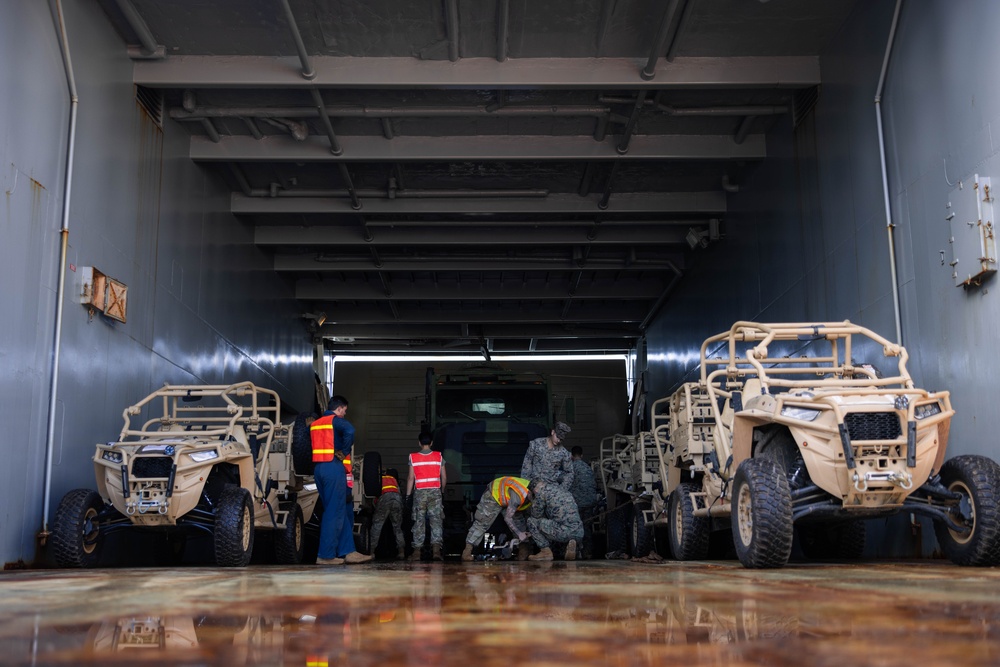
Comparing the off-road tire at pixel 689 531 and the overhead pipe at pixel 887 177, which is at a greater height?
the overhead pipe at pixel 887 177

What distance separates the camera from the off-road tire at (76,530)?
762 centimetres

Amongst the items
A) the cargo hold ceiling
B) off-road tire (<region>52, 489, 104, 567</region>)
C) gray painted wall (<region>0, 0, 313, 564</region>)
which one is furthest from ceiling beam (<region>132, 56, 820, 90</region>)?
off-road tire (<region>52, 489, 104, 567</region>)

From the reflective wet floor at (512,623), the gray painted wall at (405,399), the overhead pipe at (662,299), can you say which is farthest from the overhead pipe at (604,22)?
the gray painted wall at (405,399)

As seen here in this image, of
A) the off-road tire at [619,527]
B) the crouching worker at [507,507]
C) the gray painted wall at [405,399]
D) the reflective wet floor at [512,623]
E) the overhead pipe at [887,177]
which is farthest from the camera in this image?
the gray painted wall at [405,399]

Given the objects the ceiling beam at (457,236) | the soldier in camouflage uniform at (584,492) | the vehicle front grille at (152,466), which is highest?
the ceiling beam at (457,236)

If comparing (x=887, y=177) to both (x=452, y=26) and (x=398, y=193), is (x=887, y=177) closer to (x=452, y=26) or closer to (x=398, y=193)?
(x=452, y=26)

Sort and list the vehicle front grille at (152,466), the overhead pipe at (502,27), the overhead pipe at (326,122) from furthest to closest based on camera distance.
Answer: the overhead pipe at (326,122)
the overhead pipe at (502,27)
the vehicle front grille at (152,466)

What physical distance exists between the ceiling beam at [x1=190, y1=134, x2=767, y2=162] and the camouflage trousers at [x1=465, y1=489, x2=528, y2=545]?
4828mm

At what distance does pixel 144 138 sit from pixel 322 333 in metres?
11.4

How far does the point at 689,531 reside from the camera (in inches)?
338

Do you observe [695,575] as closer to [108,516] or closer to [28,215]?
[108,516]

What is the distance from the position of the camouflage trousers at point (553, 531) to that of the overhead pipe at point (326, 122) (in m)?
5.40

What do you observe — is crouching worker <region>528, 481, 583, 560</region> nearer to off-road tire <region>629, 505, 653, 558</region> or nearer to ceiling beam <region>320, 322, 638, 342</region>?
off-road tire <region>629, 505, 653, 558</region>

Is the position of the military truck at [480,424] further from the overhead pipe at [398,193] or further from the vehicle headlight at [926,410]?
the vehicle headlight at [926,410]
